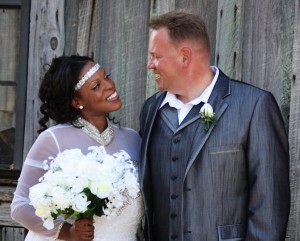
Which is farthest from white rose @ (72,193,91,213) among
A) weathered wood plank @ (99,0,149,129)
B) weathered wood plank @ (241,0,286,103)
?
weathered wood plank @ (241,0,286,103)

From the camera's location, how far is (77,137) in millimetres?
4703

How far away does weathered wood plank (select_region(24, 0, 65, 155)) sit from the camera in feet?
18.2

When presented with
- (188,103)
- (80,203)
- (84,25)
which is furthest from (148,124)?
(84,25)

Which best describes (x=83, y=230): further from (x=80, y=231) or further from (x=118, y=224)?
(x=118, y=224)

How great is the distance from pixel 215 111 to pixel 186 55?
307 millimetres

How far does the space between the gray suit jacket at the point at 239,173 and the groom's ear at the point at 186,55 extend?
199 mm

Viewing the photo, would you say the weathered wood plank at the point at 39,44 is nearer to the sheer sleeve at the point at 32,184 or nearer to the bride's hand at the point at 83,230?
the sheer sleeve at the point at 32,184

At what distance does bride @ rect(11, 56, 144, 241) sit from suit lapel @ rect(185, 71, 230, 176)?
0.39 m

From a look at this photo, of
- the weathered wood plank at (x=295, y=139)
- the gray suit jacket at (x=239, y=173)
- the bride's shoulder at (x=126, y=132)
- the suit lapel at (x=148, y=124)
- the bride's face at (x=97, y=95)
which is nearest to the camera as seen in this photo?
the gray suit jacket at (x=239, y=173)

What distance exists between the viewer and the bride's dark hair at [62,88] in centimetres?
473

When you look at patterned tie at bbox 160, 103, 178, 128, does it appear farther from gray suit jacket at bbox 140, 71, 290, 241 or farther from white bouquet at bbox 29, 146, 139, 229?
white bouquet at bbox 29, 146, 139, 229

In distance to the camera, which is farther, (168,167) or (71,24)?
(71,24)

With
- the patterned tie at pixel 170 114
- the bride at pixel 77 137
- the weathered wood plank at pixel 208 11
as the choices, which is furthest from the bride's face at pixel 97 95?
the weathered wood plank at pixel 208 11

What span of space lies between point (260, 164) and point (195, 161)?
0.31 meters
